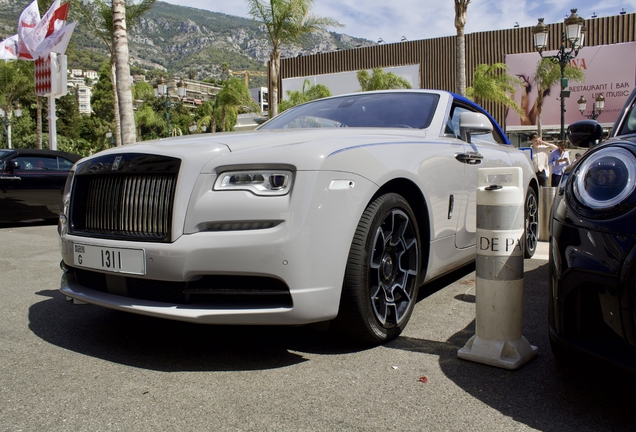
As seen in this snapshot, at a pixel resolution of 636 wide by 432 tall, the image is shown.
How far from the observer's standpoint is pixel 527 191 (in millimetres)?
4945

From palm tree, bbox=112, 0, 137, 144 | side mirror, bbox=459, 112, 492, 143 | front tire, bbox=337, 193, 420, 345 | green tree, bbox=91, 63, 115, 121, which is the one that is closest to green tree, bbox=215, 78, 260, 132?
green tree, bbox=91, 63, 115, 121

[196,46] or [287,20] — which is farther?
[196,46]

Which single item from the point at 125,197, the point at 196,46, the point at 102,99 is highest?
the point at 196,46

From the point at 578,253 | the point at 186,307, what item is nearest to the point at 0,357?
the point at 186,307

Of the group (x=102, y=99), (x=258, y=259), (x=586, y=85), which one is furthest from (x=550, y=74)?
(x=102, y=99)

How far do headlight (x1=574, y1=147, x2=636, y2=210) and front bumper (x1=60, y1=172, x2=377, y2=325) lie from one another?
3.02 feet

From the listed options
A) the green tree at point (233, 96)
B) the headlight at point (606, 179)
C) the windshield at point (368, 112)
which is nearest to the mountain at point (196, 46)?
the green tree at point (233, 96)

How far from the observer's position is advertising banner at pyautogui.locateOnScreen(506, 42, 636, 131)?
30.0 meters

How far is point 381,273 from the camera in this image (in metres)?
2.75

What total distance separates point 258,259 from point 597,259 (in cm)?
125

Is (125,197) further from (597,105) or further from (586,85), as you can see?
(586,85)

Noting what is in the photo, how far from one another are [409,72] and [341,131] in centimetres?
3473

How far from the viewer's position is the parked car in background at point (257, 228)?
2.29 metres

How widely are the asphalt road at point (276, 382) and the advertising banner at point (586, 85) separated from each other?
3073 cm
